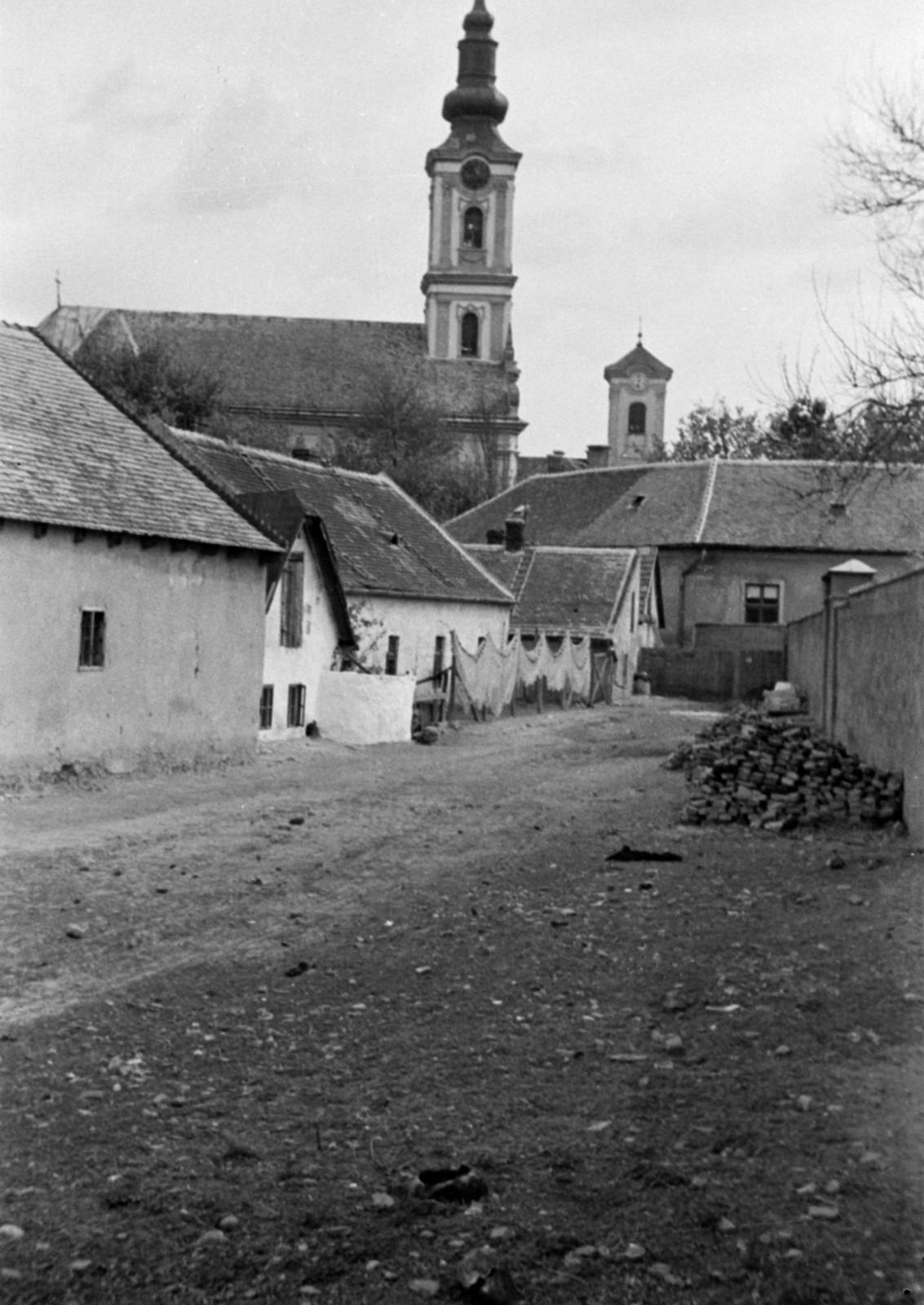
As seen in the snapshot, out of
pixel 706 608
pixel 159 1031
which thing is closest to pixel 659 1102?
pixel 159 1031

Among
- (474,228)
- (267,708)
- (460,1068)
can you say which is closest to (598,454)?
(474,228)

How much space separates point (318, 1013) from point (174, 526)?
12319 millimetres

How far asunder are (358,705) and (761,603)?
90.1 feet

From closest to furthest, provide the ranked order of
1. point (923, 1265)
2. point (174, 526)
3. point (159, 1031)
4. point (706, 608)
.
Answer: point (923, 1265)
point (159, 1031)
point (174, 526)
point (706, 608)

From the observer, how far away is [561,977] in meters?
8.84

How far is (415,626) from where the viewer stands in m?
31.2

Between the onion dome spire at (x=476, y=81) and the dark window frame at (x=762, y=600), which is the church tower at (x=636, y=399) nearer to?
the onion dome spire at (x=476, y=81)

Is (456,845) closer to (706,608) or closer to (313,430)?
(706,608)

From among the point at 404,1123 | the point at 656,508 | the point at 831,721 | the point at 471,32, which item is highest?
the point at 471,32

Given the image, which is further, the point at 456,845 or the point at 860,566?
the point at 860,566

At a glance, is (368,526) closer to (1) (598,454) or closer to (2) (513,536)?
(2) (513,536)

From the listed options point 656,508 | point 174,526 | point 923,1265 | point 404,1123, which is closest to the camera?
point 923,1265

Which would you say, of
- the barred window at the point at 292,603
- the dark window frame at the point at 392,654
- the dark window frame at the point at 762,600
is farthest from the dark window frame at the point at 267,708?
the dark window frame at the point at 762,600

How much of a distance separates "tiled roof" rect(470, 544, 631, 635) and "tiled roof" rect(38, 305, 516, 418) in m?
40.5
